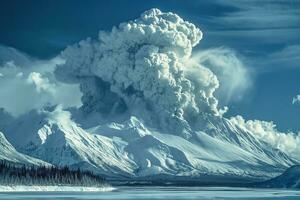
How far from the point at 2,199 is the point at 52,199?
547 inches

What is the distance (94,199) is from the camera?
198 meters

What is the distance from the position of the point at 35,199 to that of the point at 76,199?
11.2 m

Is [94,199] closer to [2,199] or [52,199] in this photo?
[52,199]

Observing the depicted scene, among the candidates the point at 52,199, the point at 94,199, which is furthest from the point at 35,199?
the point at 94,199

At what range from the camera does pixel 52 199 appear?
622 feet

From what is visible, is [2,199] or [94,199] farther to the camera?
[94,199]

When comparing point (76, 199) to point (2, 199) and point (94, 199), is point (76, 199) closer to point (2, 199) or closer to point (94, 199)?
point (94, 199)

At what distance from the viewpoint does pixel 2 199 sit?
594ft

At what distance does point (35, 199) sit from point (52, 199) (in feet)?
15.7

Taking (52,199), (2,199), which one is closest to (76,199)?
(52,199)

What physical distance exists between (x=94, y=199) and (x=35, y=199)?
17.8 metres

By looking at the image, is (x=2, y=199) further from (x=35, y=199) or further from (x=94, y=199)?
(x=94, y=199)

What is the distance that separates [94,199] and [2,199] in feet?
88.3

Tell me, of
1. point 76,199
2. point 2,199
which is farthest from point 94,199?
point 2,199
